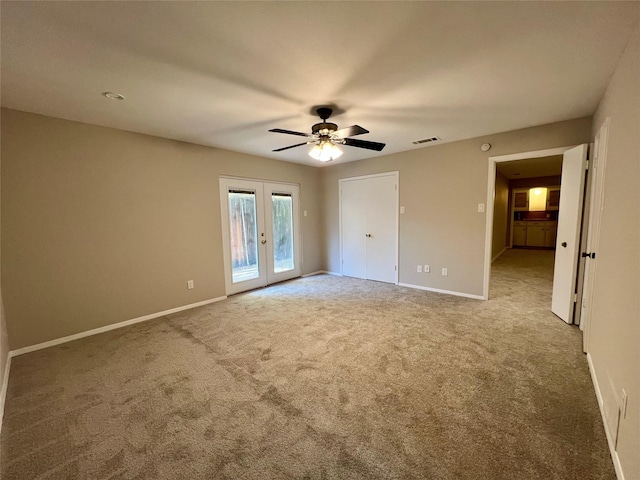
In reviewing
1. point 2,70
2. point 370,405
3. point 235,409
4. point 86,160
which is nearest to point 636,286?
point 370,405

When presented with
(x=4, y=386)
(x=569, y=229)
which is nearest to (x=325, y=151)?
(x=569, y=229)

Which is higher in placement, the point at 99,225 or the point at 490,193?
the point at 490,193

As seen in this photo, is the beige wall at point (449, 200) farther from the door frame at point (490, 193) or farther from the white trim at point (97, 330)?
the white trim at point (97, 330)

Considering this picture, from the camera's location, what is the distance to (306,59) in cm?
182

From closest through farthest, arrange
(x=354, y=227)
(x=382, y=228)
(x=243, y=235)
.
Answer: (x=243, y=235), (x=382, y=228), (x=354, y=227)

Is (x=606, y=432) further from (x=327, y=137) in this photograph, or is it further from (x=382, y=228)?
(x=382, y=228)

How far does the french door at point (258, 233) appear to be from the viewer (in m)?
4.41

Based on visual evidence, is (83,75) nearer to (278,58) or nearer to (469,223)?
(278,58)

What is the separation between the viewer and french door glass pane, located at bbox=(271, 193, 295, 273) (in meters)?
5.10

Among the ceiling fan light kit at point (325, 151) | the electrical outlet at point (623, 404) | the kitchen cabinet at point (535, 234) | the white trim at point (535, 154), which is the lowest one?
the electrical outlet at point (623, 404)

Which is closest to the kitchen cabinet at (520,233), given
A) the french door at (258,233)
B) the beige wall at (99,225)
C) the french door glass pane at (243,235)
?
the french door at (258,233)

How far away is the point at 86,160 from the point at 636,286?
4.61 m

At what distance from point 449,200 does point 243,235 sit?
3.42 meters

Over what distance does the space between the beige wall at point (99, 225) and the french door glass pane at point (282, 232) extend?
111 cm
